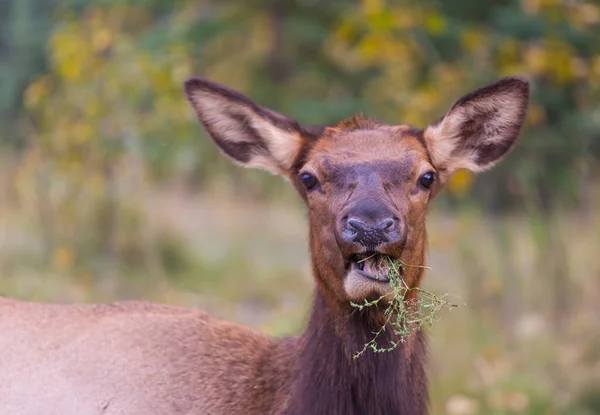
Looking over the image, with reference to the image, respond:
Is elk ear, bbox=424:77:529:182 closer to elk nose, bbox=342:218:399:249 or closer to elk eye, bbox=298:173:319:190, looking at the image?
elk eye, bbox=298:173:319:190

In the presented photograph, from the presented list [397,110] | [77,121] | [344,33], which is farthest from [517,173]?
[77,121]

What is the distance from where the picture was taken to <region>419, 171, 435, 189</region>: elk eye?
452 centimetres

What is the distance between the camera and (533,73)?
9.80 metres

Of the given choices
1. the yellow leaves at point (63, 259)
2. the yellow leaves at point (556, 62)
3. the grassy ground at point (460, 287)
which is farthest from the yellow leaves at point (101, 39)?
the yellow leaves at point (556, 62)

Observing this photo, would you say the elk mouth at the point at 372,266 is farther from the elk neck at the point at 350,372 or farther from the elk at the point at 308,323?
the elk neck at the point at 350,372

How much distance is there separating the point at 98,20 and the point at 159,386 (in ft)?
22.5

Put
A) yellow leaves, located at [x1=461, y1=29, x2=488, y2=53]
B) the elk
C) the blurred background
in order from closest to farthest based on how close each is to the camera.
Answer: the elk
the blurred background
yellow leaves, located at [x1=461, y1=29, x2=488, y2=53]

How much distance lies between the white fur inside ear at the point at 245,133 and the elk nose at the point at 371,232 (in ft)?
3.16

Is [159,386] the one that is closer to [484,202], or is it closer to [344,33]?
[344,33]

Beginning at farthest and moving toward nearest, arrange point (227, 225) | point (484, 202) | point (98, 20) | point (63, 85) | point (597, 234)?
point (484, 202) → point (227, 225) → point (63, 85) → point (98, 20) → point (597, 234)

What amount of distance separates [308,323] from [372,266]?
0.68 metres

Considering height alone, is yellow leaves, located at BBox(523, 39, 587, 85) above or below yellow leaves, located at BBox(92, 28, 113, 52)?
below

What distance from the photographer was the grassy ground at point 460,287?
316 inches

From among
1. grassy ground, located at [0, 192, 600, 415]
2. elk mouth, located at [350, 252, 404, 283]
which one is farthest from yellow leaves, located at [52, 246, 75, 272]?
elk mouth, located at [350, 252, 404, 283]
